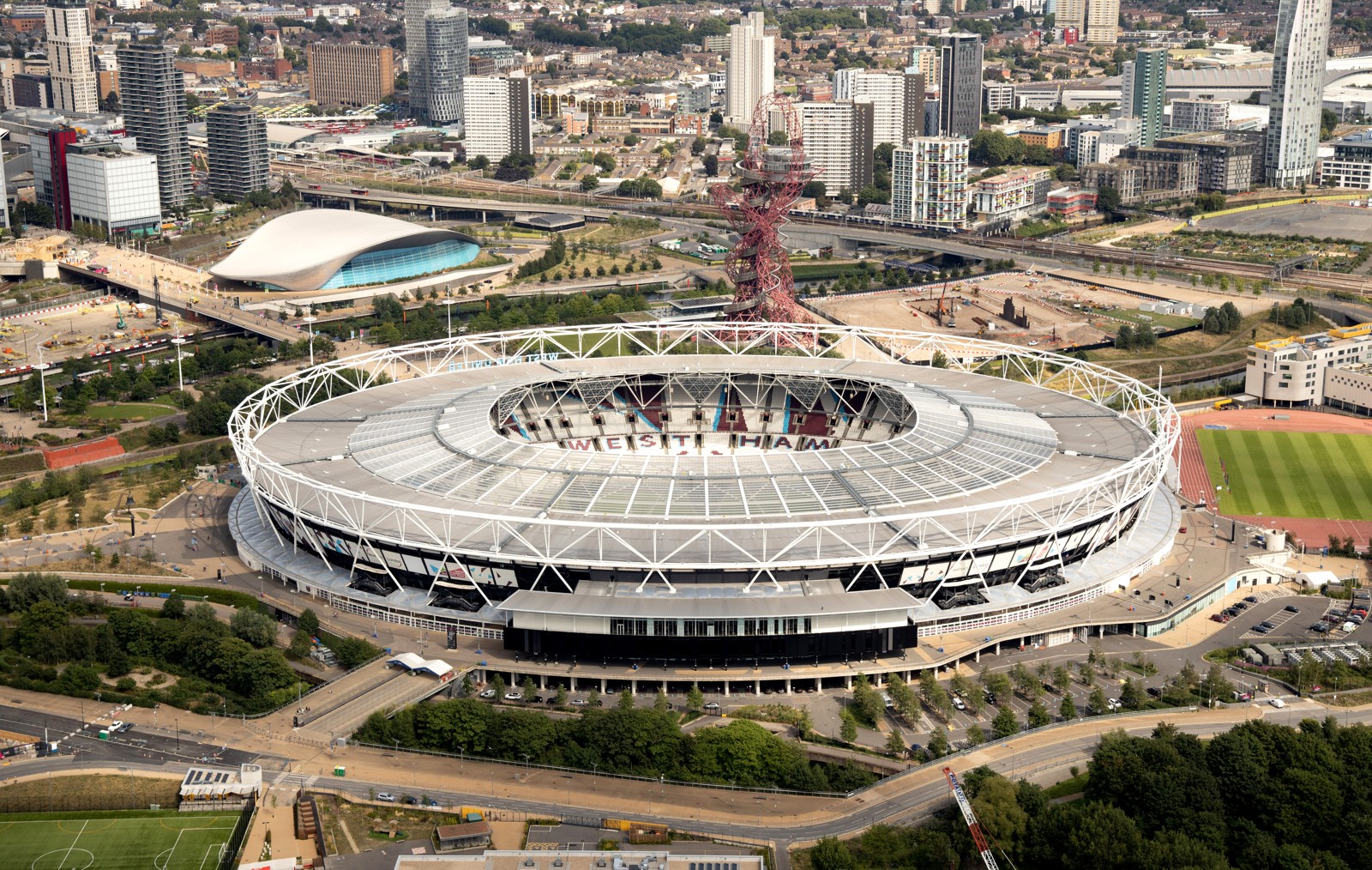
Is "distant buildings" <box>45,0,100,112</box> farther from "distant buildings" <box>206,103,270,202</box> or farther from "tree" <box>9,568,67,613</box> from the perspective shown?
"tree" <box>9,568,67,613</box>

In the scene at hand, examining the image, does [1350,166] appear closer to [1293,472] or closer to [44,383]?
[1293,472]

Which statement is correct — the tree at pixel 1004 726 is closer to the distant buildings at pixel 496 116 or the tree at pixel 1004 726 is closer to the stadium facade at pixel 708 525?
the stadium facade at pixel 708 525

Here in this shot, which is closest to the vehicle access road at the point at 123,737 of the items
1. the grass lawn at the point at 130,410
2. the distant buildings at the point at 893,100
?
the grass lawn at the point at 130,410

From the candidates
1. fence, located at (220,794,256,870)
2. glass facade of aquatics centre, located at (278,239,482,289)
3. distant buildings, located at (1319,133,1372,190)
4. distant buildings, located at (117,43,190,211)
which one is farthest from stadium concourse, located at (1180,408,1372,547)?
distant buildings, located at (117,43,190,211)

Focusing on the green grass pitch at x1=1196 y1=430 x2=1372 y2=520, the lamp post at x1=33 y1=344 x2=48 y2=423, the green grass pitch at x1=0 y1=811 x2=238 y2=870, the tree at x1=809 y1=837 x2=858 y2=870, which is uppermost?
the lamp post at x1=33 y1=344 x2=48 y2=423

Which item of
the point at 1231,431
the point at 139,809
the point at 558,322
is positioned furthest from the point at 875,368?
the point at 139,809

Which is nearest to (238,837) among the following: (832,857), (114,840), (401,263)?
(114,840)
